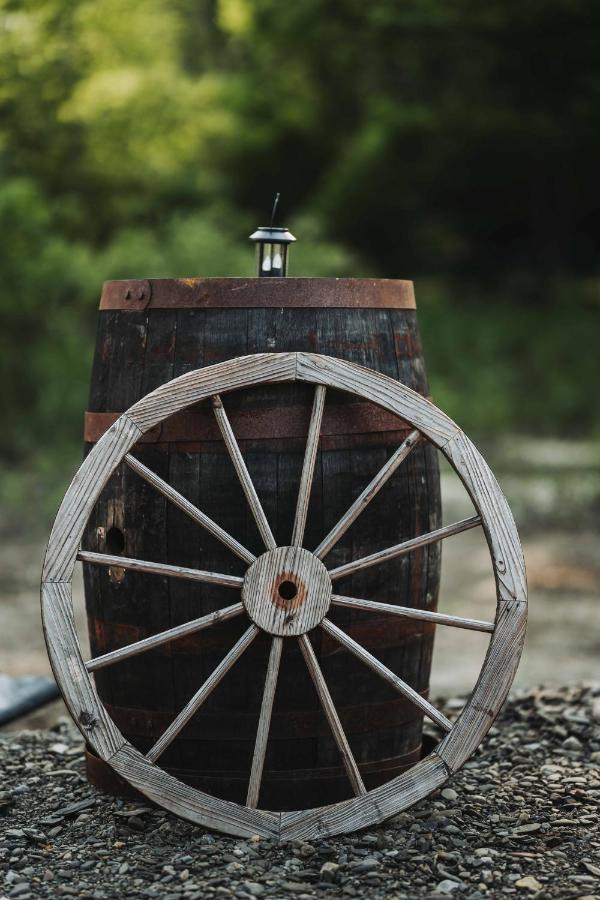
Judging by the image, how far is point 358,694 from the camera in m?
3.25

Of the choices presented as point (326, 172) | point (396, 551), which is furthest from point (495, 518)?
point (326, 172)

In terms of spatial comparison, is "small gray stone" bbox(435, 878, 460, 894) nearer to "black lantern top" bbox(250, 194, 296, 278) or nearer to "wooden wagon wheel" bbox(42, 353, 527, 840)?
"wooden wagon wheel" bbox(42, 353, 527, 840)

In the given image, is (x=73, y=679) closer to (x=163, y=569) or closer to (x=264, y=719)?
(x=163, y=569)

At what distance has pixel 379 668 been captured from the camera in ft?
10.0

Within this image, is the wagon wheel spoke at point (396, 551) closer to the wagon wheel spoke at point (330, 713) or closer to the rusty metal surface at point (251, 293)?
the wagon wheel spoke at point (330, 713)

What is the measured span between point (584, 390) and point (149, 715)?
40.0 feet

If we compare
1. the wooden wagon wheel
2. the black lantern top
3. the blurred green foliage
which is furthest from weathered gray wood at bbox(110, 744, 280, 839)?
the blurred green foliage

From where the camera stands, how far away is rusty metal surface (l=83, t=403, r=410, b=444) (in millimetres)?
3145

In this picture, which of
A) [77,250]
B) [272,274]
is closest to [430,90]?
[77,250]

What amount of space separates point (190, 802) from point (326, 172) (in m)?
20.0

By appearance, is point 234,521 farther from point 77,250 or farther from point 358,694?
point 77,250

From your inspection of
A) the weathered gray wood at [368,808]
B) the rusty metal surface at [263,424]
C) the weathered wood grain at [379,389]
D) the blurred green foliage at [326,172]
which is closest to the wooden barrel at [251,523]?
the rusty metal surface at [263,424]

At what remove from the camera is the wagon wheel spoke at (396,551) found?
3.02 meters

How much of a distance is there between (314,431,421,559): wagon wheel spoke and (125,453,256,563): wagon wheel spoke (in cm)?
21
